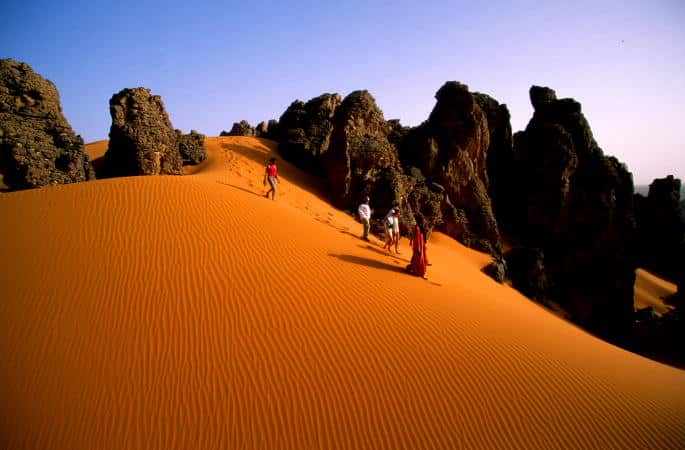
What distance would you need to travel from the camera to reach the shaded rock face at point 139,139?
12.1m

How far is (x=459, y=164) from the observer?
16469 mm

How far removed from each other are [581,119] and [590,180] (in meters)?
3.93

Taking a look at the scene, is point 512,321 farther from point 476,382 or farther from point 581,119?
point 581,119

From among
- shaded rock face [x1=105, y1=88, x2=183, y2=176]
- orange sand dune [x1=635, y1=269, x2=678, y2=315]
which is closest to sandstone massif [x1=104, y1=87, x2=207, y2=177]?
shaded rock face [x1=105, y1=88, x2=183, y2=176]

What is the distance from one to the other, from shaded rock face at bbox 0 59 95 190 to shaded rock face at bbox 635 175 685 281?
41.1 metres

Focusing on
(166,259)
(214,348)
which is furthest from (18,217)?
(214,348)

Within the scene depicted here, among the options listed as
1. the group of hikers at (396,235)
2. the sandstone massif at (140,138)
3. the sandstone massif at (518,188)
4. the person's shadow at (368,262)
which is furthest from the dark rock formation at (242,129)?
the person's shadow at (368,262)

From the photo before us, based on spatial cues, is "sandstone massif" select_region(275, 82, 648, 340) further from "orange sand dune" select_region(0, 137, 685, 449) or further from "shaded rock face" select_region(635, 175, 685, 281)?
"shaded rock face" select_region(635, 175, 685, 281)

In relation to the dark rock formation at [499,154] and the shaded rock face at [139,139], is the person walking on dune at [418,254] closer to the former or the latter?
the shaded rock face at [139,139]

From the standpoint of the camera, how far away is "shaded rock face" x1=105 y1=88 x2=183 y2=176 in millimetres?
12086

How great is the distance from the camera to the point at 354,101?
51.6 feet

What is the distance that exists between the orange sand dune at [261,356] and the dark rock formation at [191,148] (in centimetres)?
930

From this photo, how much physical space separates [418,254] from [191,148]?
1399cm

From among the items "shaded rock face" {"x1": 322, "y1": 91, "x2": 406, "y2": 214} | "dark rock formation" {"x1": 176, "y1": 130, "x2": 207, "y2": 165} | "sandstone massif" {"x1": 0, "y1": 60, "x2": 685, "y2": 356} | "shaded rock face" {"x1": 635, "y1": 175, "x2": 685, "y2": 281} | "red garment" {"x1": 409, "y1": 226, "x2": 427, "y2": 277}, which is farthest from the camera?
"shaded rock face" {"x1": 635, "y1": 175, "x2": 685, "y2": 281}
